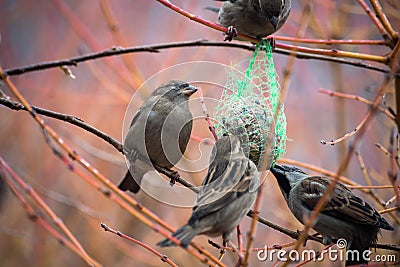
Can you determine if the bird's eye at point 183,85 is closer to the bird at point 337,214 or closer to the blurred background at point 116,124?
the blurred background at point 116,124

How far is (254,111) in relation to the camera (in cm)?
321

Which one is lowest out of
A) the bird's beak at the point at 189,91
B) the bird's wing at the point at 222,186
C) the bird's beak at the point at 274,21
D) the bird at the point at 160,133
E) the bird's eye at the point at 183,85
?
the bird's wing at the point at 222,186

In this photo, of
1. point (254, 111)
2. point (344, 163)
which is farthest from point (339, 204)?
point (344, 163)

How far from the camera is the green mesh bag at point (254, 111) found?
3.10 meters

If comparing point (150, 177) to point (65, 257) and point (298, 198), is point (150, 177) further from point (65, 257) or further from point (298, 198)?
point (65, 257)

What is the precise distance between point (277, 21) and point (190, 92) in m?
0.87

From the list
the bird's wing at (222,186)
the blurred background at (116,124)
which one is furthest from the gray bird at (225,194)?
the blurred background at (116,124)

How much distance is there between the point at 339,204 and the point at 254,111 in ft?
3.17

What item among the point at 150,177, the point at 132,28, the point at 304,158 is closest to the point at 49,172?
the point at 150,177

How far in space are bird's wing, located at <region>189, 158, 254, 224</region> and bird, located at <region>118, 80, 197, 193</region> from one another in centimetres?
76

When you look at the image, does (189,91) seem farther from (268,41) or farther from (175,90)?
(268,41)

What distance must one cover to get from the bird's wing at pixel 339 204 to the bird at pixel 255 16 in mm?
1183

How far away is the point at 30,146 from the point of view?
6.38 metres

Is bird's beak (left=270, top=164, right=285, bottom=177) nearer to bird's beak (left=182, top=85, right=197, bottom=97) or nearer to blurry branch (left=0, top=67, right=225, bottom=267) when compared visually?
bird's beak (left=182, top=85, right=197, bottom=97)
